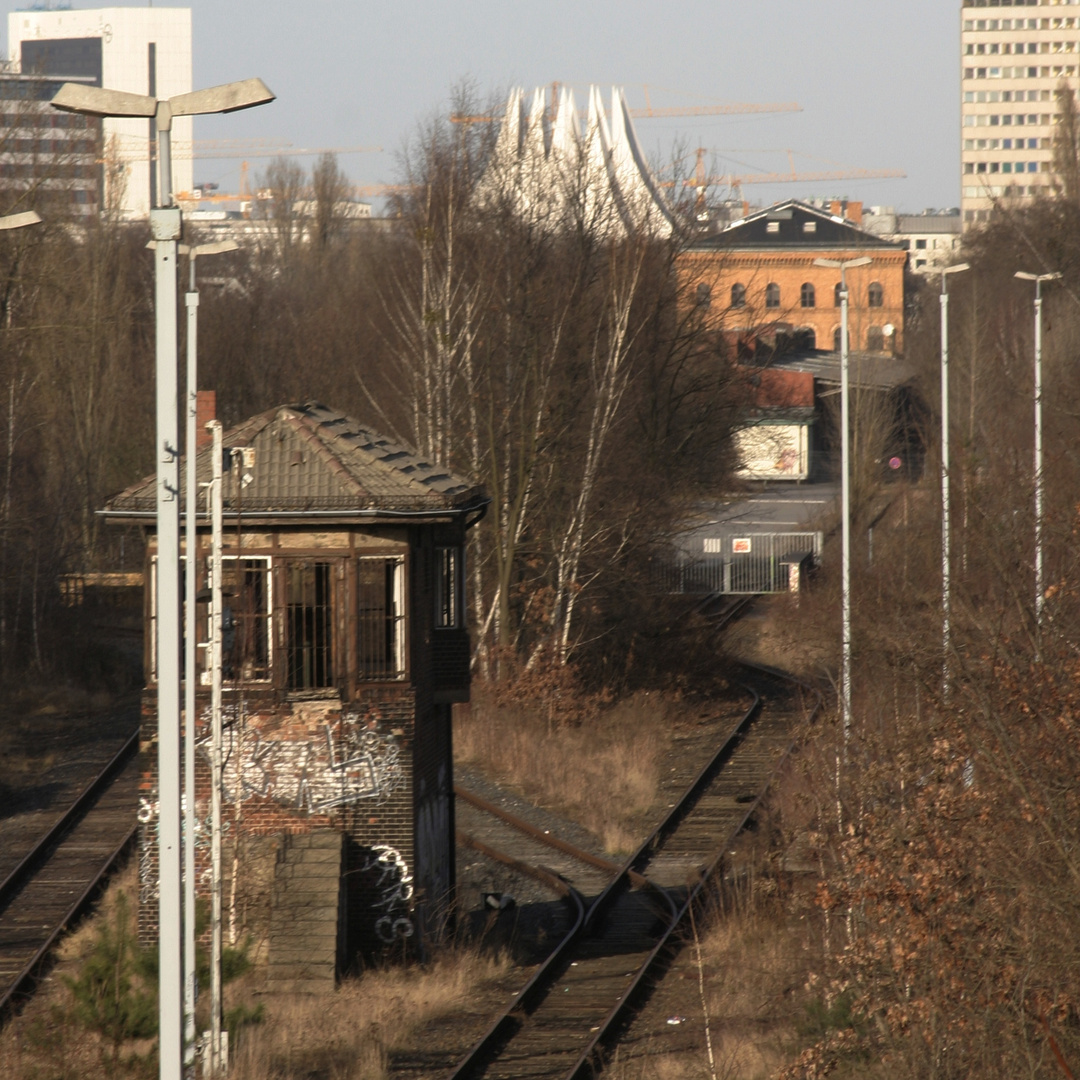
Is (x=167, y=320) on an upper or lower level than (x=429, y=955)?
upper

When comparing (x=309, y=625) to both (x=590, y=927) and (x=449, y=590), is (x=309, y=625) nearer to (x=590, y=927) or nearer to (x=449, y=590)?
(x=449, y=590)

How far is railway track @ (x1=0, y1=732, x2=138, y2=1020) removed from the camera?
15.4 m

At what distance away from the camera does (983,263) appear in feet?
202

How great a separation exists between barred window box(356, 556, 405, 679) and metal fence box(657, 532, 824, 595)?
2386cm

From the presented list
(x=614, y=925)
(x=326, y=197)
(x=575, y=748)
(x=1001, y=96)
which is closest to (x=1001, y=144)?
(x=1001, y=96)

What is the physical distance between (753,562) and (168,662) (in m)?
33.2

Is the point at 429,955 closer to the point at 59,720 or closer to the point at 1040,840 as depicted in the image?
the point at 1040,840

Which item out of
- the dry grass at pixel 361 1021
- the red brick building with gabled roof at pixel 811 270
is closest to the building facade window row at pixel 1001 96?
the red brick building with gabled roof at pixel 811 270

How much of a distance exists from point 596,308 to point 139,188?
546 ft

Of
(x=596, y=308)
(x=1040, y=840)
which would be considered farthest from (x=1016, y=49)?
(x=1040, y=840)

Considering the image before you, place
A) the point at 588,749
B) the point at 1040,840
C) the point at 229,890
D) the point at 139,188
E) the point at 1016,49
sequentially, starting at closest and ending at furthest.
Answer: the point at 1040,840
the point at 229,890
the point at 588,749
the point at 1016,49
the point at 139,188

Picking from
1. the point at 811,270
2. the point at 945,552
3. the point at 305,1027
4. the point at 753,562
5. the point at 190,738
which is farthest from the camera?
the point at 811,270


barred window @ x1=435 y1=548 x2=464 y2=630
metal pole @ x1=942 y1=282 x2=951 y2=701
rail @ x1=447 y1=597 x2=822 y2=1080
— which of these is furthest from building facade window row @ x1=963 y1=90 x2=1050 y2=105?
barred window @ x1=435 y1=548 x2=464 y2=630

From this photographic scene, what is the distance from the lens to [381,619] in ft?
48.3
